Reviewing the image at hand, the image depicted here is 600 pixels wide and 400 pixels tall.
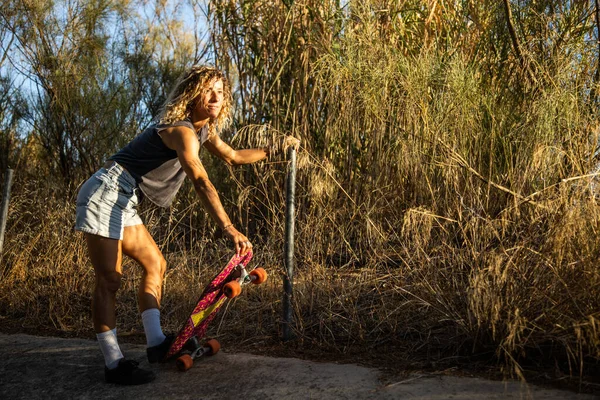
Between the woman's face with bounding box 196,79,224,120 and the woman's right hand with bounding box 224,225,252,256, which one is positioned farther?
the woman's face with bounding box 196,79,224,120

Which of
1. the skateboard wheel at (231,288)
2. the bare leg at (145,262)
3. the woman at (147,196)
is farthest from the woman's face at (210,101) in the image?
the skateboard wheel at (231,288)

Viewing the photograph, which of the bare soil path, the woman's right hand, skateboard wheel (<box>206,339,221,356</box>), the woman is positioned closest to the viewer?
the bare soil path

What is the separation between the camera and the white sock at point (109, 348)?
320 cm

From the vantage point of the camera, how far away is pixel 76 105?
7.38 m

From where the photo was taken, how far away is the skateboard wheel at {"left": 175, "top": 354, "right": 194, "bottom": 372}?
324 centimetres

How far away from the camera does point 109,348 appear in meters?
3.20

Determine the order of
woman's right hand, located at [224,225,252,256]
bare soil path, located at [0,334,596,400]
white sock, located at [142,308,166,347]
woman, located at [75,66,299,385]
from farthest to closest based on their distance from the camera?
white sock, located at [142,308,166,347]
woman, located at [75,66,299,385]
woman's right hand, located at [224,225,252,256]
bare soil path, located at [0,334,596,400]

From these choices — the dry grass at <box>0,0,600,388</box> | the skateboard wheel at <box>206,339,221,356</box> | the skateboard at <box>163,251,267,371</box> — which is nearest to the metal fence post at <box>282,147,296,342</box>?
the dry grass at <box>0,0,600,388</box>

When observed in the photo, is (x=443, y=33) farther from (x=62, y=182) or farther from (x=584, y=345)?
(x=62, y=182)

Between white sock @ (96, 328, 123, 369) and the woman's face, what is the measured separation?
3.84 ft

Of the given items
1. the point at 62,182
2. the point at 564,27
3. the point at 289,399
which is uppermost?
the point at 564,27

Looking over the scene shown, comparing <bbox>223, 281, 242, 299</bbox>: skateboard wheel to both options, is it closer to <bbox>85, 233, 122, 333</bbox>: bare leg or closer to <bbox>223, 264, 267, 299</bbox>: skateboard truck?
<bbox>223, 264, 267, 299</bbox>: skateboard truck

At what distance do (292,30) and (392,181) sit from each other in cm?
160

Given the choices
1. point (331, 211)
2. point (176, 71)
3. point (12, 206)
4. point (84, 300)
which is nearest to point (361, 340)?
point (331, 211)
